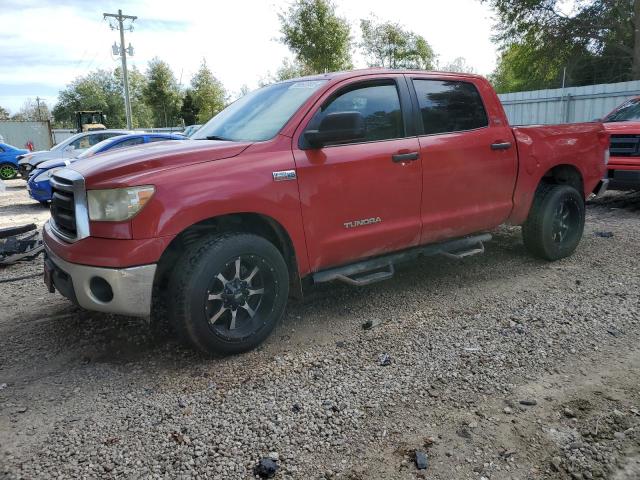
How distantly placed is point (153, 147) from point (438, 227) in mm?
2433

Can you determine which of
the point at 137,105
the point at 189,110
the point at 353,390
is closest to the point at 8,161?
the point at 353,390

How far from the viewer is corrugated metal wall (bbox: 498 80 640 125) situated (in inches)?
514

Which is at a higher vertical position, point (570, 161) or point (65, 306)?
point (570, 161)

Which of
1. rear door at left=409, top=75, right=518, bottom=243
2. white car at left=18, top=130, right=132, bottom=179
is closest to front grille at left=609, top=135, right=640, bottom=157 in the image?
rear door at left=409, top=75, right=518, bottom=243

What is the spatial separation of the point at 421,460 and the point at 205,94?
1920 inches

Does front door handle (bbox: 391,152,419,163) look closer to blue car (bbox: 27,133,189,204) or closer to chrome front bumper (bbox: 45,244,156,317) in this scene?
chrome front bumper (bbox: 45,244,156,317)

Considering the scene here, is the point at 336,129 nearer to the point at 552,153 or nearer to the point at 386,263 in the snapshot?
the point at 386,263

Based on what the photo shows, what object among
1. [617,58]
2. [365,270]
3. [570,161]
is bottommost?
[365,270]

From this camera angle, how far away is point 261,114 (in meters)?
4.00

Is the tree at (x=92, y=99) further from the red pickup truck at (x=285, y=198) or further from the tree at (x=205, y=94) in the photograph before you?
the red pickup truck at (x=285, y=198)

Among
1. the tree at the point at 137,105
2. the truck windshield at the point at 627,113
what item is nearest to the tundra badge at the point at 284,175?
the truck windshield at the point at 627,113

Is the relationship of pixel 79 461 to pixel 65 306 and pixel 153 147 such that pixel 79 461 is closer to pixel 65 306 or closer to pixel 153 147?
pixel 153 147

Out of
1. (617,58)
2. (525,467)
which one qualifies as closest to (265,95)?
(525,467)

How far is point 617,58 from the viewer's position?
23922 mm
